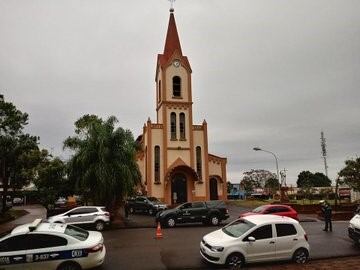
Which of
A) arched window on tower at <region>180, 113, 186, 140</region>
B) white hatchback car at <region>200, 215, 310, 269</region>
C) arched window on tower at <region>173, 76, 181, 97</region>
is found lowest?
white hatchback car at <region>200, 215, 310, 269</region>

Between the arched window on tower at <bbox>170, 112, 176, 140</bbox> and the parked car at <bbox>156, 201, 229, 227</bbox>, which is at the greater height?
the arched window on tower at <bbox>170, 112, 176, 140</bbox>

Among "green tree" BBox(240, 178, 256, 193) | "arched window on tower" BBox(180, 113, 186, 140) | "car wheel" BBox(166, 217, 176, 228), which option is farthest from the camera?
"green tree" BBox(240, 178, 256, 193)

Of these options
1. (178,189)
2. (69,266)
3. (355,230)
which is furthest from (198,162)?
(69,266)

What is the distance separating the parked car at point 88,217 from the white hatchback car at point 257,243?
11035 millimetres

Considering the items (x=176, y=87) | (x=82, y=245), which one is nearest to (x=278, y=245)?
(x=82, y=245)

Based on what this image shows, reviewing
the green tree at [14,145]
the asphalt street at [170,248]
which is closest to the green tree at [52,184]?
the green tree at [14,145]

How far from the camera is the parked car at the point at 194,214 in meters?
24.4

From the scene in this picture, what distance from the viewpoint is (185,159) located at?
45.0m

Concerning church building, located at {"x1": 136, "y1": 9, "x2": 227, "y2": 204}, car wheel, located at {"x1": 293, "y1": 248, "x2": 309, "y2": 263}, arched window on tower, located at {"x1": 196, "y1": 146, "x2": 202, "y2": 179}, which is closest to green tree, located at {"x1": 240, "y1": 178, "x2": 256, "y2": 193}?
church building, located at {"x1": 136, "y1": 9, "x2": 227, "y2": 204}

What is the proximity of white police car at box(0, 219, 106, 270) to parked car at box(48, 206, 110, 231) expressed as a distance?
10921 millimetres

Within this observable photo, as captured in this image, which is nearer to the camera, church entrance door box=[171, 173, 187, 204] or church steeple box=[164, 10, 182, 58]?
church entrance door box=[171, 173, 187, 204]

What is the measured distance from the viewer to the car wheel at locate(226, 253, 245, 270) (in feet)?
41.4

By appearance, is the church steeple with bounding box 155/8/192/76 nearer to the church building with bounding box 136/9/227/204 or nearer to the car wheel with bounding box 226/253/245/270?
the church building with bounding box 136/9/227/204

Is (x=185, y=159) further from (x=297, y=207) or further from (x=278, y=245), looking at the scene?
(x=278, y=245)
